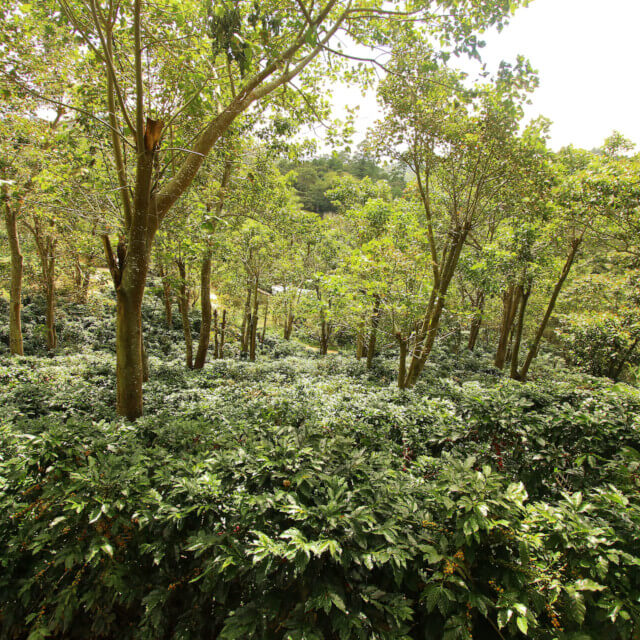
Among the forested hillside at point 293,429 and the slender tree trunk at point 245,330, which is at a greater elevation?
the forested hillside at point 293,429

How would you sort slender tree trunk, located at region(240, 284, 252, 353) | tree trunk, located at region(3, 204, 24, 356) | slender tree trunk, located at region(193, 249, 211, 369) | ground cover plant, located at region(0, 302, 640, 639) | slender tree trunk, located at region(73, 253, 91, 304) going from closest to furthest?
1. ground cover plant, located at region(0, 302, 640, 639)
2. tree trunk, located at region(3, 204, 24, 356)
3. slender tree trunk, located at region(193, 249, 211, 369)
4. slender tree trunk, located at region(73, 253, 91, 304)
5. slender tree trunk, located at region(240, 284, 252, 353)

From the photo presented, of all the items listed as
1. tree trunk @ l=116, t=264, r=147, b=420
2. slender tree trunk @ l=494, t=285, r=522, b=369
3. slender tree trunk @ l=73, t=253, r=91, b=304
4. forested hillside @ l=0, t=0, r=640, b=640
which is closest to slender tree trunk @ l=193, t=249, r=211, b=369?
forested hillside @ l=0, t=0, r=640, b=640

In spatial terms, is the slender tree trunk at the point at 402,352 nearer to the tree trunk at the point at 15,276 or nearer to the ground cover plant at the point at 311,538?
the ground cover plant at the point at 311,538

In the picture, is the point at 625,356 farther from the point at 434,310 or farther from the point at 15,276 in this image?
the point at 15,276

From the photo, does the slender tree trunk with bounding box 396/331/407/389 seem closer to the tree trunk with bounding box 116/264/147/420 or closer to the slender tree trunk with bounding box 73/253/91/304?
the tree trunk with bounding box 116/264/147/420

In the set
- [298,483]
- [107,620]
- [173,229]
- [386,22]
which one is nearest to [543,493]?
[298,483]

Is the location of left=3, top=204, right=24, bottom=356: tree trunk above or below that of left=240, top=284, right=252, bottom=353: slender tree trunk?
above

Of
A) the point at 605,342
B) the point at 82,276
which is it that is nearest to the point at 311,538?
the point at 605,342

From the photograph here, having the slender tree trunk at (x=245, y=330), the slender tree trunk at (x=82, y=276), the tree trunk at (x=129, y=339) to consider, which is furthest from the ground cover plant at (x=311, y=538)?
the slender tree trunk at (x=245, y=330)

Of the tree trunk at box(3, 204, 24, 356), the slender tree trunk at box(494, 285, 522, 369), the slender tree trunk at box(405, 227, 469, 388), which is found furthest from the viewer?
the slender tree trunk at box(494, 285, 522, 369)

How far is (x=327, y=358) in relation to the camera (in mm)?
14789

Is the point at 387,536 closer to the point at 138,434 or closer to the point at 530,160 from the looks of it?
the point at 138,434

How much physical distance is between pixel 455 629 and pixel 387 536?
1.54ft

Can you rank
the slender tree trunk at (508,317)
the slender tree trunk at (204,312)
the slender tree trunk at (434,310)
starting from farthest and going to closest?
the slender tree trunk at (508,317) < the slender tree trunk at (204,312) < the slender tree trunk at (434,310)
